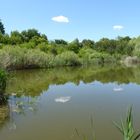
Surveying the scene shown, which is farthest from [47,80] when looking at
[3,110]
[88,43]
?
[88,43]

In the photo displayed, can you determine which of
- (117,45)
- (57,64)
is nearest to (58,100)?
(57,64)

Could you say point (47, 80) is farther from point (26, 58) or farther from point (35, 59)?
point (35, 59)

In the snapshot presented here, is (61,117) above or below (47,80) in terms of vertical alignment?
below

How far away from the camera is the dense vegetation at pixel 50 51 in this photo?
2761 cm

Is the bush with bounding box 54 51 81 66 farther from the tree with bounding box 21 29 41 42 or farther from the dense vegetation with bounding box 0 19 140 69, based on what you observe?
the tree with bounding box 21 29 41 42

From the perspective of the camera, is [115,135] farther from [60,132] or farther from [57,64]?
[57,64]

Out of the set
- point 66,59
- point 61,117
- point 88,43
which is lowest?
point 61,117

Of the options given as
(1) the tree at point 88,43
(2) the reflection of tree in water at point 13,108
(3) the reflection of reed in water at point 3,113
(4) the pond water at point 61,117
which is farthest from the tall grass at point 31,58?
(1) the tree at point 88,43

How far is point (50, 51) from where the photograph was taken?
41000 mm

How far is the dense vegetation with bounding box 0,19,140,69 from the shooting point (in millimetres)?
27609

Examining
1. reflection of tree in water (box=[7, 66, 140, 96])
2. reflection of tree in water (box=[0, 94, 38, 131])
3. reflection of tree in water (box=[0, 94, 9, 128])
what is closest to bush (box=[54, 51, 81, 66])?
reflection of tree in water (box=[7, 66, 140, 96])

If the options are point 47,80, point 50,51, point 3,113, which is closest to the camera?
point 3,113

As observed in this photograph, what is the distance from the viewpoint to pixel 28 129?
6.36 m

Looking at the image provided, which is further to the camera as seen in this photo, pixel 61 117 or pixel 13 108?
pixel 13 108
